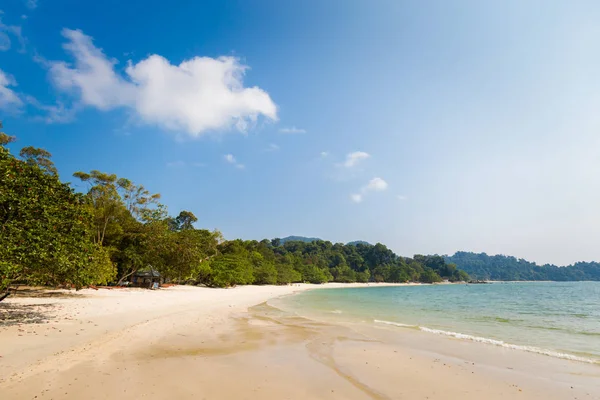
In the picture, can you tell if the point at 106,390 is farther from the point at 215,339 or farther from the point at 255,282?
the point at 255,282

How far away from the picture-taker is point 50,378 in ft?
23.2

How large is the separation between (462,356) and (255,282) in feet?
238

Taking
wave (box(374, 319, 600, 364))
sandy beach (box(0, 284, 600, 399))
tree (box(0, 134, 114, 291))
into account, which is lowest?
wave (box(374, 319, 600, 364))

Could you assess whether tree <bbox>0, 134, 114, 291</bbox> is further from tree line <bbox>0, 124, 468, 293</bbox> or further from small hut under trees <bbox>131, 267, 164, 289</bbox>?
small hut under trees <bbox>131, 267, 164, 289</bbox>

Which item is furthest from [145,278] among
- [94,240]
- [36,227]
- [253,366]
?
[253,366]

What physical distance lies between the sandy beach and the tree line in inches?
98.0

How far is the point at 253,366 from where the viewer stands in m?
9.08

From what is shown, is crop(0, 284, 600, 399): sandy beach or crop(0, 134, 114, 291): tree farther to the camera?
crop(0, 134, 114, 291): tree

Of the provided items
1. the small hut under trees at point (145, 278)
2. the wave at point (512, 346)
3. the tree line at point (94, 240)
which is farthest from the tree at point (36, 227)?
the small hut under trees at point (145, 278)

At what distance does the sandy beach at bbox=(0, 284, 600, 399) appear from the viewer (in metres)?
7.04

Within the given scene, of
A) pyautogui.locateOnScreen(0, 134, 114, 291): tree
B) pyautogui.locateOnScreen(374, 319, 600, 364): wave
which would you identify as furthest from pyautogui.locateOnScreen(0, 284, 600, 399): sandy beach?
pyautogui.locateOnScreen(0, 134, 114, 291): tree

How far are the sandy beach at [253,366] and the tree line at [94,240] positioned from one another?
249 cm

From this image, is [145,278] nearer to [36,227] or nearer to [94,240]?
[94,240]

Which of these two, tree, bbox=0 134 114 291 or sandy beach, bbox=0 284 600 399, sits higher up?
tree, bbox=0 134 114 291
